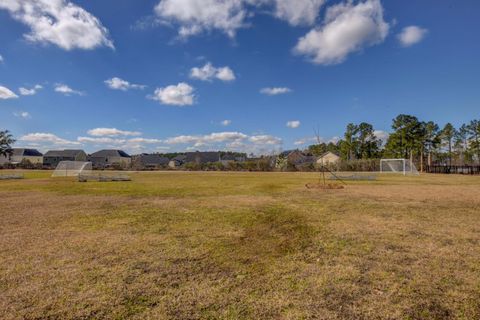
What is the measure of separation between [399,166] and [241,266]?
142ft

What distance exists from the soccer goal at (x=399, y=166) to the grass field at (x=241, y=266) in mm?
32186

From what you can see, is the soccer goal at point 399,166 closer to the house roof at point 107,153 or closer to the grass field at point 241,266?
the grass field at point 241,266

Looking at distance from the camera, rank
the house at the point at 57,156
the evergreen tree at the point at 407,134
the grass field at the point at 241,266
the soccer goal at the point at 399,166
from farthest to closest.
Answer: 1. the house at the point at 57,156
2. the evergreen tree at the point at 407,134
3. the soccer goal at the point at 399,166
4. the grass field at the point at 241,266

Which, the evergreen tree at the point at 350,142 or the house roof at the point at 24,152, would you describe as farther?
the house roof at the point at 24,152

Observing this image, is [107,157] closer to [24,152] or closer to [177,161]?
[177,161]

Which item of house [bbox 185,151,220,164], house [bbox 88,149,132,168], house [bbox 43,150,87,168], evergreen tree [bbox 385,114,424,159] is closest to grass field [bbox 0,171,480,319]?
evergreen tree [bbox 385,114,424,159]

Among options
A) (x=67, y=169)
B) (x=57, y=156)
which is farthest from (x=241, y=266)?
(x=57, y=156)

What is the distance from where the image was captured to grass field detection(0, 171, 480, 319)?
314 cm

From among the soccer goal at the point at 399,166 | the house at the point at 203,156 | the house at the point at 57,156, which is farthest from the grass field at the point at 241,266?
the house at the point at 57,156

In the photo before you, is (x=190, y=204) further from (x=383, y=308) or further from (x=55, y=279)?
(x=383, y=308)

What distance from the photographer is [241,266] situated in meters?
4.40

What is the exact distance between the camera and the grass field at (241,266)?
3139mm

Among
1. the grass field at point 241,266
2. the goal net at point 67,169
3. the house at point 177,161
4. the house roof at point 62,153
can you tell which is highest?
the house roof at point 62,153

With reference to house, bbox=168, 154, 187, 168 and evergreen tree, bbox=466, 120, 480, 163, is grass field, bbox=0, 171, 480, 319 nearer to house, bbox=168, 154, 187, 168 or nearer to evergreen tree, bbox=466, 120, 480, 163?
evergreen tree, bbox=466, 120, 480, 163
